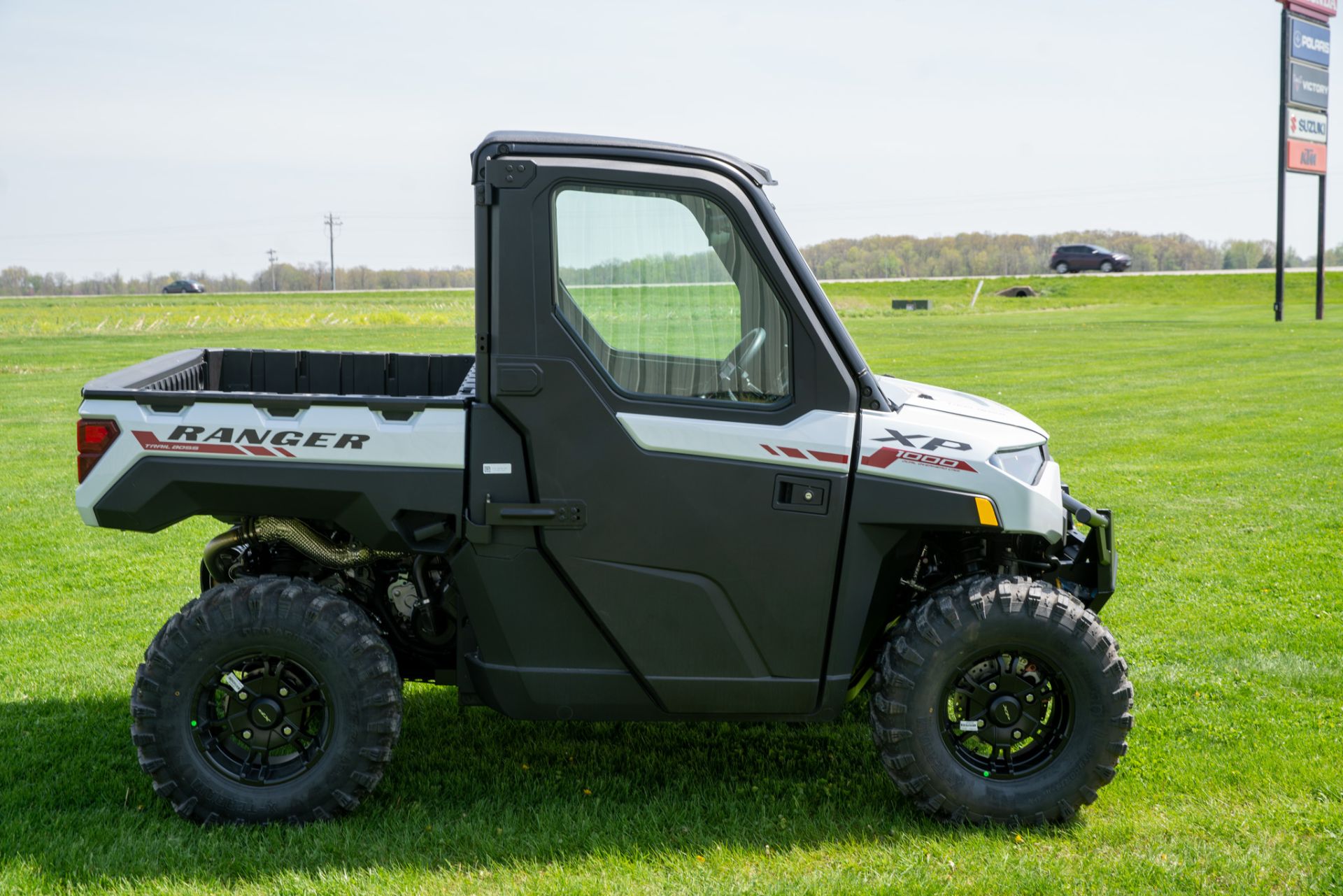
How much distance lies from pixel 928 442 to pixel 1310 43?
43006mm

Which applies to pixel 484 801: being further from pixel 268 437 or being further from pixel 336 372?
pixel 336 372

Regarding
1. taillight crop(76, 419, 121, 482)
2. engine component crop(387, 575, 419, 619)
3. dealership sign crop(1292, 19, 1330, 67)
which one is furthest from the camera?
dealership sign crop(1292, 19, 1330, 67)

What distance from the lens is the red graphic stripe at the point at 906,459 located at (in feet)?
12.2

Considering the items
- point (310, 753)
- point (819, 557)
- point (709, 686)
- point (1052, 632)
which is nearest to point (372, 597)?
point (310, 753)

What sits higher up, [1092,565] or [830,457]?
[830,457]

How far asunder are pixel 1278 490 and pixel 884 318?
109 ft

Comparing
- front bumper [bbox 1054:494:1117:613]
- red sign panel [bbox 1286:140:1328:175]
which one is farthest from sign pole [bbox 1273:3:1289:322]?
front bumper [bbox 1054:494:1117:613]

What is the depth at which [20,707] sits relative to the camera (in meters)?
5.06

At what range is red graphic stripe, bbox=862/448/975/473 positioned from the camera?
3.71 meters

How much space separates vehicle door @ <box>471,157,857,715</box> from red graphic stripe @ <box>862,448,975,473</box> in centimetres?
10

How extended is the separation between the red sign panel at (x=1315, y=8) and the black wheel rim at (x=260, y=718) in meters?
43.2

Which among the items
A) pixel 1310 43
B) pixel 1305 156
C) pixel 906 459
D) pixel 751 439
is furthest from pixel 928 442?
pixel 1310 43

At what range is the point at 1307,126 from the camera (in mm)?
38562

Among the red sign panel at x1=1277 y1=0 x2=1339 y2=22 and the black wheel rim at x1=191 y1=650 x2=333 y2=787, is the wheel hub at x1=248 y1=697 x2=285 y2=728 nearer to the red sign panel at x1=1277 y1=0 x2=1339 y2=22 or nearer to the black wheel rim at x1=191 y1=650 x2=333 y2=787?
the black wheel rim at x1=191 y1=650 x2=333 y2=787
